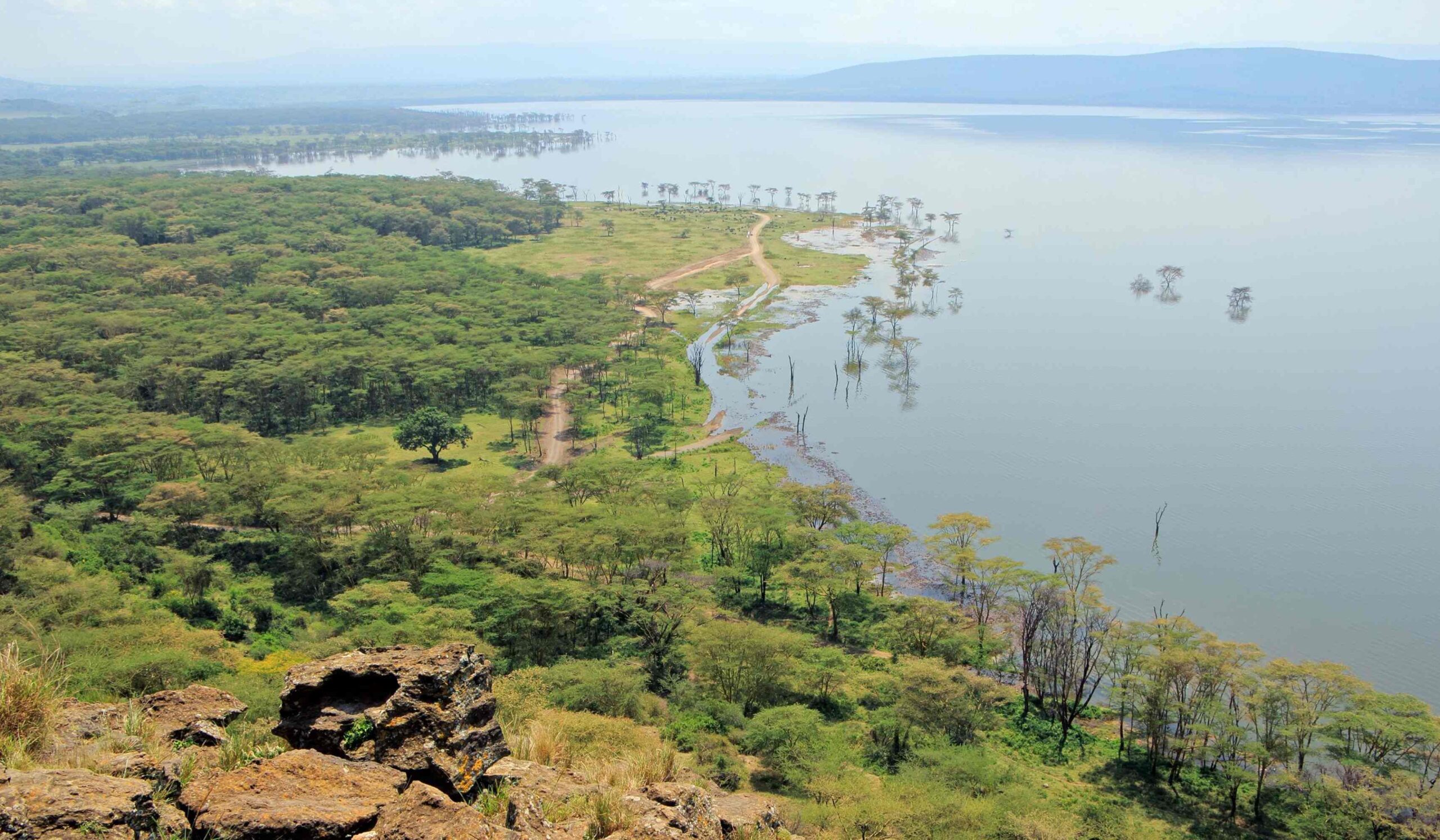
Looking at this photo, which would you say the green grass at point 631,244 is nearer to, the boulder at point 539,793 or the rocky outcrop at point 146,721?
the rocky outcrop at point 146,721

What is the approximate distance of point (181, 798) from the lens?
339 inches

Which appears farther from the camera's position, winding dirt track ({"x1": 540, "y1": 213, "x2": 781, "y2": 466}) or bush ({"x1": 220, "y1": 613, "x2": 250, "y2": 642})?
winding dirt track ({"x1": 540, "y1": 213, "x2": 781, "y2": 466})

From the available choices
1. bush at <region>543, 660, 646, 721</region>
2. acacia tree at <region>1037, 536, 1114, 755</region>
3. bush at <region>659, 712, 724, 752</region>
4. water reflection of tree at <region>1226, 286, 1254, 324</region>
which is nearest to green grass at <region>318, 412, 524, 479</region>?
bush at <region>543, 660, 646, 721</region>

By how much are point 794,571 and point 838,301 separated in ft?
181

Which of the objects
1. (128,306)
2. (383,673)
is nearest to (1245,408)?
(383,673)

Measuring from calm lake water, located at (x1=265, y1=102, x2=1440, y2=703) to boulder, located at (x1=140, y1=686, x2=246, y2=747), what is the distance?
34.5m

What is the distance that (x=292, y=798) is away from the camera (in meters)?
8.81

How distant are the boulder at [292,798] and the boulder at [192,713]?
146 centimetres

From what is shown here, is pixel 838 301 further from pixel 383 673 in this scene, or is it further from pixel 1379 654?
pixel 383 673

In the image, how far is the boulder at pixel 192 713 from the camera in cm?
1066

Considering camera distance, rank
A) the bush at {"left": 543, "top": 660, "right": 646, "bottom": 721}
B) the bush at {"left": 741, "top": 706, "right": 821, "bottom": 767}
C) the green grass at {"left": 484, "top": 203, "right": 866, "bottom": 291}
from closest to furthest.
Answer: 1. the bush at {"left": 741, "top": 706, "right": 821, "bottom": 767}
2. the bush at {"left": 543, "top": 660, "right": 646, "bottom": 721}
3. the green grass at {"left": 484, "top": 203, "right": 866, "bottom": 291}

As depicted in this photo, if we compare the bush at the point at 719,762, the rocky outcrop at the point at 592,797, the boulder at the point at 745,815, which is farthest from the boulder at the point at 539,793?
the bush at the point at 719,762

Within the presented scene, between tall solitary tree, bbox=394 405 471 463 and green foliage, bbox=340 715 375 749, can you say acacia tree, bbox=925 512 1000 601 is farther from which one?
tall solitary tree, bbox=394 405 471 463

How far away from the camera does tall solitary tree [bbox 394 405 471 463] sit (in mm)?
49625
